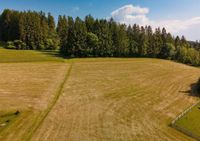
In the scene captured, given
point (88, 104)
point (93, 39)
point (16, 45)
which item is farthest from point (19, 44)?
point (88, 104)

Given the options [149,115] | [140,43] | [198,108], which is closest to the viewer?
[149,115]

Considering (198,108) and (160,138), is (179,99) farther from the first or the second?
(160,138)

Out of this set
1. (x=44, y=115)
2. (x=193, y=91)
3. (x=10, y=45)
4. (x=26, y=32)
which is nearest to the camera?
(x=44, y=115)

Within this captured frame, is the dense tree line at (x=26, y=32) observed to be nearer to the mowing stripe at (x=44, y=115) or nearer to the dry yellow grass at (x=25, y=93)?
the dry yellow grass at (x=25, y=93)

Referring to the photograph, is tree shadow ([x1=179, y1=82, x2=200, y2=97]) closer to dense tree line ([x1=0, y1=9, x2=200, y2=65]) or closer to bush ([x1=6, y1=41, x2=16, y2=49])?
dense tree line ([x1=0, y1=9, x2=200, y2=65])

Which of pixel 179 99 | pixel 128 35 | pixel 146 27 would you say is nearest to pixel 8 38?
pixel 128 35

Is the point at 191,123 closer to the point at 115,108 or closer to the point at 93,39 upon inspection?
the point at 115,108
